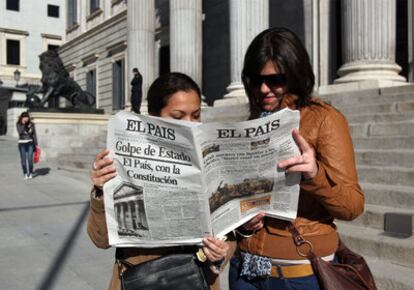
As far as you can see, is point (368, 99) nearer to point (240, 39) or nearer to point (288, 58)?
point (240, 39)

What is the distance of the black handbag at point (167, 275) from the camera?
5.72 ft

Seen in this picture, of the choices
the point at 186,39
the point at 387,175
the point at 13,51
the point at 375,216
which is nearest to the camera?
the point at 375,216

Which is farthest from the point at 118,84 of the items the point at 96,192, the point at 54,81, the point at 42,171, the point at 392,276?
the point at 96,192

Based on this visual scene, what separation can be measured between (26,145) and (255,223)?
1186cm

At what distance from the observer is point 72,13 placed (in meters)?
34.7

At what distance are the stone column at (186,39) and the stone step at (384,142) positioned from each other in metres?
8.49

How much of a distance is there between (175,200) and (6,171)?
13.0 meters

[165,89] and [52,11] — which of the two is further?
[52,11]

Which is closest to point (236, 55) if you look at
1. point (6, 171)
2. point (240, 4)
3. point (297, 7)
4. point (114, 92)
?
point (240, 4)

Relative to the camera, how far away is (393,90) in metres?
8.15

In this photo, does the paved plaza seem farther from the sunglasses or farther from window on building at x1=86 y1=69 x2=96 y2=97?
window on building at x1=86 y1=69 x2=96 y2=97

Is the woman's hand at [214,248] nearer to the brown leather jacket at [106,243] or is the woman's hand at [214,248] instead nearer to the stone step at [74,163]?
the brown leather jacket at [106,243]

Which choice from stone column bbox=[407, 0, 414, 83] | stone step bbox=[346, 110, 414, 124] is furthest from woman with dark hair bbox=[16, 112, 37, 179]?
stone column bbox=[407, 0, 414, 83]

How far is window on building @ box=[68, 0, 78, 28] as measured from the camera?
33894 mm
